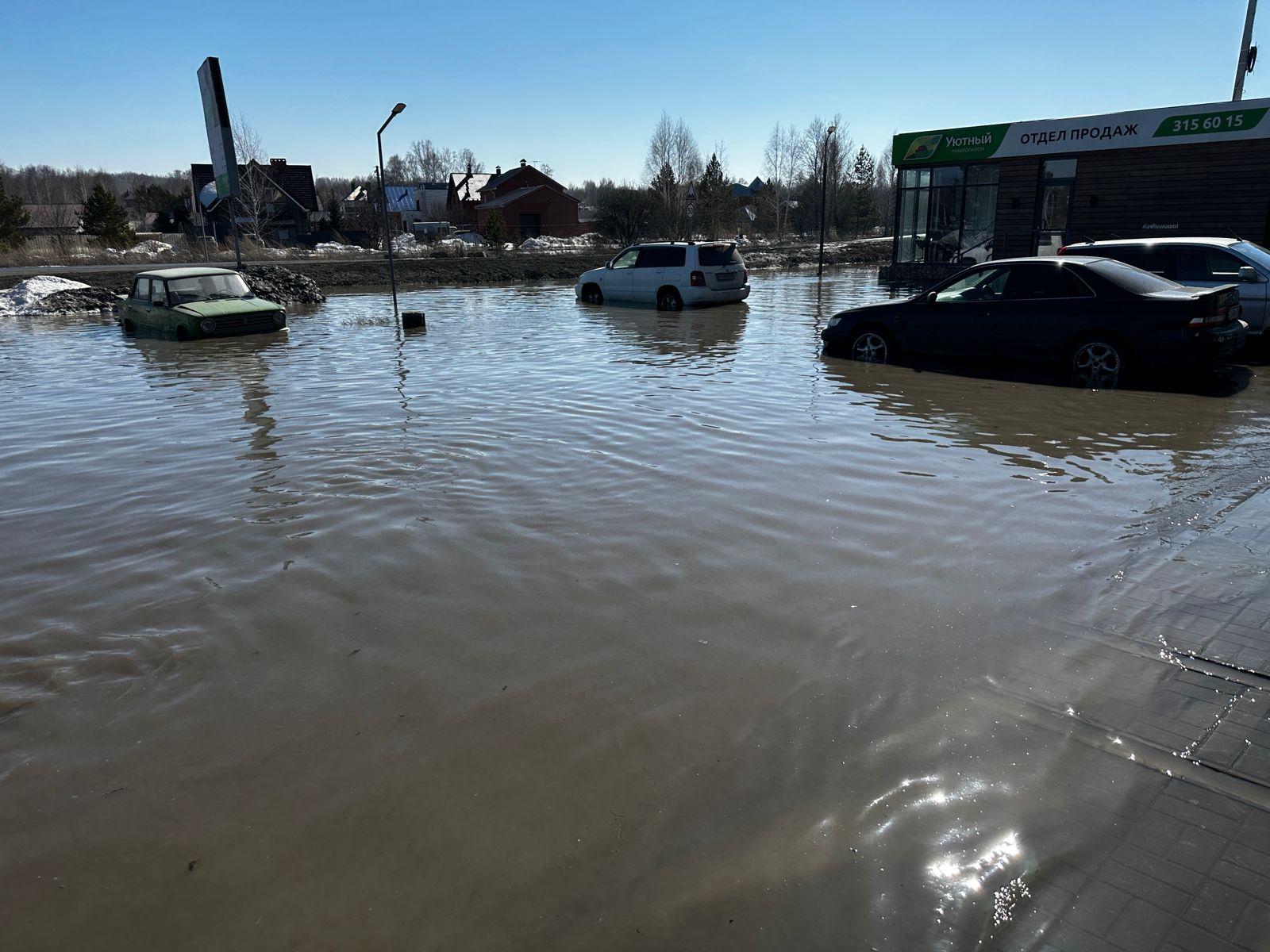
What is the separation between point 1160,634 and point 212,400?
428 inches

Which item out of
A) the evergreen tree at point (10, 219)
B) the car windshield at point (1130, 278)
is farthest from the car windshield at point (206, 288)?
the evergreen tree at point (10, 219)

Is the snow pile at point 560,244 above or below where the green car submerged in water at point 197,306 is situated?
above

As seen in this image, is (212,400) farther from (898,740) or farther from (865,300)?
(865,300)

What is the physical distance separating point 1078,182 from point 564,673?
2438 centimetres

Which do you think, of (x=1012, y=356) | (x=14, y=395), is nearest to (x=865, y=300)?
(x=1012, y=356)

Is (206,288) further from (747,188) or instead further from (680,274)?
(747,188)

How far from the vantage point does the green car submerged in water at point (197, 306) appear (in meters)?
16.8

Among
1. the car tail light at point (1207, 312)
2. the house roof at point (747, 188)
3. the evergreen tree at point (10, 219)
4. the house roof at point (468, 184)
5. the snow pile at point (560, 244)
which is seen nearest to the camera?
the car tail light at point (1207, 312)

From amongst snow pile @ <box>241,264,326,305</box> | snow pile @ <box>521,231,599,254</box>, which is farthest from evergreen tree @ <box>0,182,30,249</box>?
snow pile @ <box>241,264,326,305</box>

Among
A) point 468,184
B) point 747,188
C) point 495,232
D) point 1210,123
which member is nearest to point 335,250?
point 495,232

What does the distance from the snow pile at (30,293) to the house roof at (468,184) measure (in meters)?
58.6

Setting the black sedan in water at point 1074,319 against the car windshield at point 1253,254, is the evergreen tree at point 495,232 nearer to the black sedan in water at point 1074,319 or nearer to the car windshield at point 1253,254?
the black sedan in water at point 1074,319

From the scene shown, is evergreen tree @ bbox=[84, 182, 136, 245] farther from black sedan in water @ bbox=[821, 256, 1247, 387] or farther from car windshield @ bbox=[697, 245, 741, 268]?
black sedan in water @ bbox=[821, 256, 1247, 387]

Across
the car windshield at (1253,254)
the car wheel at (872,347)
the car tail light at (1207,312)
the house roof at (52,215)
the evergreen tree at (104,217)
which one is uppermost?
the house roof at (52,215)
